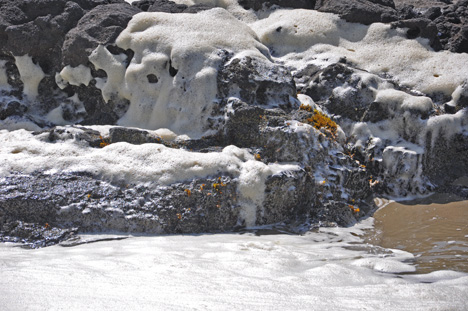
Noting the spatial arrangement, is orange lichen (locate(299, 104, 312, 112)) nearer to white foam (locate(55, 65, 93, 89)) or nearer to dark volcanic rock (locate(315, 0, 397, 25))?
dark volcanic rock (locate(315, 0, 397, 25))

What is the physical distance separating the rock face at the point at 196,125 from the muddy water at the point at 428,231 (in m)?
0.50

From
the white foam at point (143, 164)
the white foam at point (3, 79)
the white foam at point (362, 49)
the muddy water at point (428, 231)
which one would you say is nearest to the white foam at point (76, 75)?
the white foam at point (3, 79)

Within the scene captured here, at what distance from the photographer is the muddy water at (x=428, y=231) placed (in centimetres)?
598

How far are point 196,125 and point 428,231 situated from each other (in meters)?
4.90

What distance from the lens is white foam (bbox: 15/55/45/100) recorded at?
10.7 m

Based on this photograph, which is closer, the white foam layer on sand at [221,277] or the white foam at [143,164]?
the white foam layer on sand at [221,277]

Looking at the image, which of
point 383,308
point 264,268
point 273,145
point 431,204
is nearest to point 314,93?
point 273,145

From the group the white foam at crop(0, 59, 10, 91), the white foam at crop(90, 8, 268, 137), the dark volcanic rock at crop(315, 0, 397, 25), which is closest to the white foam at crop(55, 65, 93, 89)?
the white foam at crop(90, 8, 268, 137)

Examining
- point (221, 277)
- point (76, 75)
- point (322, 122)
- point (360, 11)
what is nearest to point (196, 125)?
point (322, 122)

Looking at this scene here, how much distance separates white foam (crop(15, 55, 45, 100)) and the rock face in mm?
33

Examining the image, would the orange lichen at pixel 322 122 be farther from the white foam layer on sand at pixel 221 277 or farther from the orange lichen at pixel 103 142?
the orange lichen at pixel 103 142

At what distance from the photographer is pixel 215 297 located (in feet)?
14.2

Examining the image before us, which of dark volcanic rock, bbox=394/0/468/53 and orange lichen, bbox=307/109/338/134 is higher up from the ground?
dark volcanic rock, bbox=394/0/468/53

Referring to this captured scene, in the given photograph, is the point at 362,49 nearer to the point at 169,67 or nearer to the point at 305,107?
the point at 305,107
